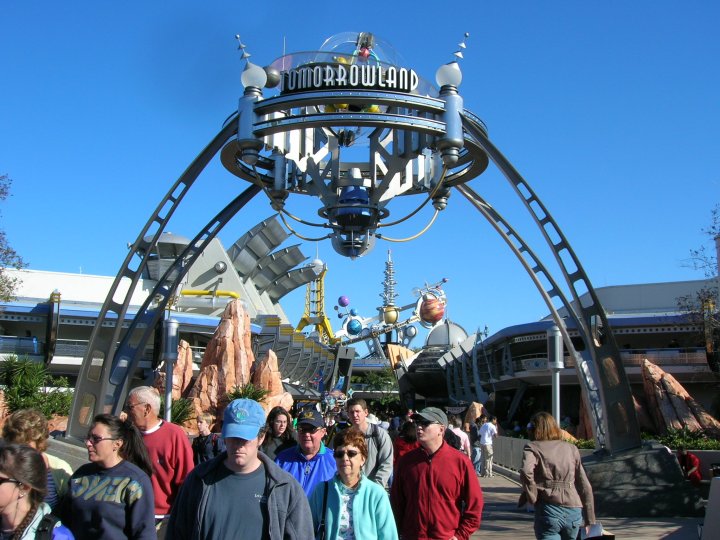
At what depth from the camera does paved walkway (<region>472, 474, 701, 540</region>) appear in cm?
1048

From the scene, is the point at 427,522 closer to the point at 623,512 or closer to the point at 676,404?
the point at 623,512

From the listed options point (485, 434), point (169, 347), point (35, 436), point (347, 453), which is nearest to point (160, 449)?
point (35, 436)

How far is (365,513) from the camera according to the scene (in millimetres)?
4508

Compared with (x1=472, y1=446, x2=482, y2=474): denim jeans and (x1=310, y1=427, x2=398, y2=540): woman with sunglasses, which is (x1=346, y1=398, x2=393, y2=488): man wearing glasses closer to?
(x1=310, y1=427, x2=398, y2=540): woman with sunglasses

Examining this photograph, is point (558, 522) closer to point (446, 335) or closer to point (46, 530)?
point (46, 530)

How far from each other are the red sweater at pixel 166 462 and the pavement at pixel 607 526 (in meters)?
5.70

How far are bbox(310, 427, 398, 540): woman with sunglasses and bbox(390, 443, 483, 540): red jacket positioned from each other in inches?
33.9

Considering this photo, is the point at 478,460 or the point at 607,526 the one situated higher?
the point at 478,460

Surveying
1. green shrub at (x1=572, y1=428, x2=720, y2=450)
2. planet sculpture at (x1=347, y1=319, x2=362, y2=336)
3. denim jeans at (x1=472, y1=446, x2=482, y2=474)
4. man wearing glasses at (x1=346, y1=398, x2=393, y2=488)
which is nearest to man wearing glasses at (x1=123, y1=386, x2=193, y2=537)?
man wearing glasses at (x1=346, y1=398, x2=393, y2=488)

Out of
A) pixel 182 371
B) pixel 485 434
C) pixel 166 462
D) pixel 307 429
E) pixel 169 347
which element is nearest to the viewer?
pixel 307 429

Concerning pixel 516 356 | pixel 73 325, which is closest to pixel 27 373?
pixel 73 325

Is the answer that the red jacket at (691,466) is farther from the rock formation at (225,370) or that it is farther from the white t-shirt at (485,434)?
the rock formation at (225,370)

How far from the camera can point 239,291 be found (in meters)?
68.5

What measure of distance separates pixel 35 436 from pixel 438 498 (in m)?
2.77
